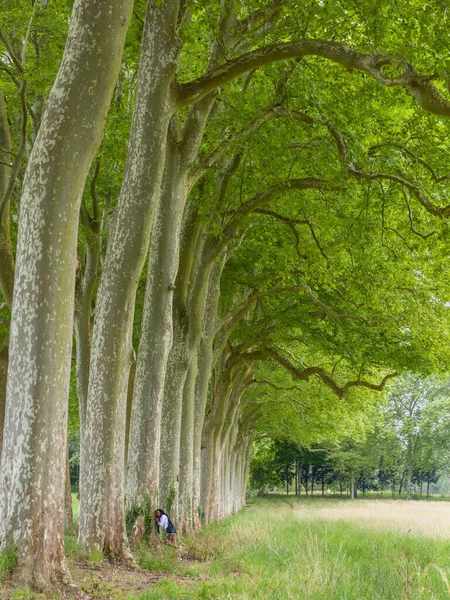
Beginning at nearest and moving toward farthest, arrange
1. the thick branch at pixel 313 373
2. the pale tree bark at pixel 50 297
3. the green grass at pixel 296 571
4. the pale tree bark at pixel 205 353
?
the pale tree bark at pixel 50 297 < the green grass at pixel 296 571 < the pale tree bark at pixel 205 353 < the thick branch at pixel 313 373

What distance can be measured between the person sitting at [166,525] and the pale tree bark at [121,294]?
1.76 metres

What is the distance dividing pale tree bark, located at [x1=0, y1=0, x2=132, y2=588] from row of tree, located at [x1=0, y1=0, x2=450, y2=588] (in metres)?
0.02

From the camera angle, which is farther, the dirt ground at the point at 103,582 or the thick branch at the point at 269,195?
the thick branch at the point at 269,195

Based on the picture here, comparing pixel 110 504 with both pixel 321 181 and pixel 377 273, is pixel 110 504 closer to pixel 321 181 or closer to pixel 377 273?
pixel 321 181

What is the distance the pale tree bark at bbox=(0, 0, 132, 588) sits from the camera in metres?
5.56

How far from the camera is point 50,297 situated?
584 cm

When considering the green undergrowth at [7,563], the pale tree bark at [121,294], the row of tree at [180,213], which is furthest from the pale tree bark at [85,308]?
the green undergrowth at [7,563]

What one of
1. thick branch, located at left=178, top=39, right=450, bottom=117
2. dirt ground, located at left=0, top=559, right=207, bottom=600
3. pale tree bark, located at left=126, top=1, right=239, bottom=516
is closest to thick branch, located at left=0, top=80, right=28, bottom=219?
pale tree bark, located at left=126, top=1, right=239, bottom=516

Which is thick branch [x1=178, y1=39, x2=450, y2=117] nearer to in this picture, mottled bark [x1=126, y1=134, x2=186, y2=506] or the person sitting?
mottled bark [x1=126, y1=134, x2=186, y2=506]

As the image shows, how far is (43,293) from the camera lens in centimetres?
582

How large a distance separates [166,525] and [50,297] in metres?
5.29

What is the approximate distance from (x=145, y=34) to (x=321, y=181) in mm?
4852

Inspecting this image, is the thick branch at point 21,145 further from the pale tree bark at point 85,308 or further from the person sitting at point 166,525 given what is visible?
the person sitting at point 166,525

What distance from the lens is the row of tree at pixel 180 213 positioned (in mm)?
5930
